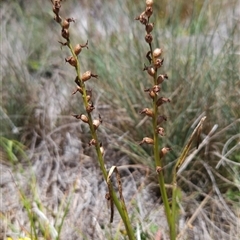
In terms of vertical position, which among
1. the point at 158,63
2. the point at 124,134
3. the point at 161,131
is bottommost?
the point at 161,131

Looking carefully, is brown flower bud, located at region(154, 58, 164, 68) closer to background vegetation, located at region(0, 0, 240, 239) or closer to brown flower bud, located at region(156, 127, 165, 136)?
brown flower bud, located at region(156, 127, 165, 136)

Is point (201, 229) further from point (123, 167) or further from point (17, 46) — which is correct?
point (17, 46)

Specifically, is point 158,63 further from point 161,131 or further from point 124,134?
point 124,134

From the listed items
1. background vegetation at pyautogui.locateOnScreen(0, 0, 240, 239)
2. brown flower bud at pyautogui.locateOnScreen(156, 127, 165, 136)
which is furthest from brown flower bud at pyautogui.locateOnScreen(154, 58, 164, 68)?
background vegetation at pyautogui.locateOnScreen(0, 0, 240, 239)

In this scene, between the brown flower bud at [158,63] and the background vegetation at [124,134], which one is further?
the background vegetation at [124,134]

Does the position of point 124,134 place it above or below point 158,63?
above

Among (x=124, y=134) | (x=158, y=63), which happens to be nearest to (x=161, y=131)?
(x=158, y=63)

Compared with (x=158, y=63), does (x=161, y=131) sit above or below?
below

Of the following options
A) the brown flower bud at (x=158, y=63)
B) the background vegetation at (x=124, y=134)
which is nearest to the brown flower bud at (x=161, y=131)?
the brown flower bud at (x=158, y=63)

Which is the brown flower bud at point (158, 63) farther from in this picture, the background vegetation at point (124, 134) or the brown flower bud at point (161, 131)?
the background vegetation at point (124, 134)

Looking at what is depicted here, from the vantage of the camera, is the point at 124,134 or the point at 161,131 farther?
the point at 124,134
